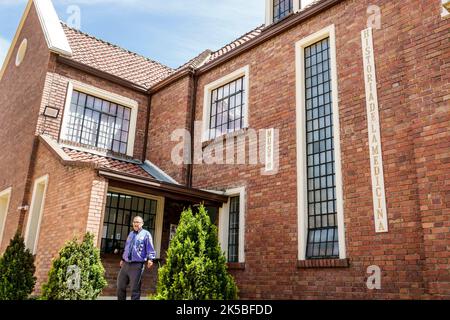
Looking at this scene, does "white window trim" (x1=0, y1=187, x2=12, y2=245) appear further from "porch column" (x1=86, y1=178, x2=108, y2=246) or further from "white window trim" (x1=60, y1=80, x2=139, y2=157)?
"porch column" (x1=86, y1=178, x2=108, y2=246)

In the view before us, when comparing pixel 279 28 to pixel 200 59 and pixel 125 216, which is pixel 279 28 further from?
pixel 125 216

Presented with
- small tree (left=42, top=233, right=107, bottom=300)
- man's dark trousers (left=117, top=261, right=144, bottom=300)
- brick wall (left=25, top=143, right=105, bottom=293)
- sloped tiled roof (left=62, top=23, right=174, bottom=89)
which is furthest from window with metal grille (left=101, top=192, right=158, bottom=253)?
sloped tiled roof (left=62, top=23, right=174, bottom=89)

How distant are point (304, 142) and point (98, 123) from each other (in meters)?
7.69

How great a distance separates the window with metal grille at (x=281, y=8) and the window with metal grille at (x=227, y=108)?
2.18 metres

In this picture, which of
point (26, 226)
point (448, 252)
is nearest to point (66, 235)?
point (26, 226)

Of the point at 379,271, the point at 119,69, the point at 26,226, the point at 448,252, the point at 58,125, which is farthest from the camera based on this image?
the point at 119,69

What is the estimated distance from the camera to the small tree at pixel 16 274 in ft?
29.8

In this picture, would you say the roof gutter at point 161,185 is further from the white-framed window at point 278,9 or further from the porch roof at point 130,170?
the white-framed window at point 278,9

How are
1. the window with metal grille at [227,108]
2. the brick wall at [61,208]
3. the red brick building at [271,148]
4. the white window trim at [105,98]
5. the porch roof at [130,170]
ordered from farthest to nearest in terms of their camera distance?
the white window trim at [105,98], the window with metal grille at [227,108], the porch roof at [130,170], the brick wall at [61,208], the red brick building at [271,148]

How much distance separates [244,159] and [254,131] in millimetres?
789

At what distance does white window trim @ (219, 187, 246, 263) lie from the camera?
10.1m

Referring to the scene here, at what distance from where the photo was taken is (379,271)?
7383 mm

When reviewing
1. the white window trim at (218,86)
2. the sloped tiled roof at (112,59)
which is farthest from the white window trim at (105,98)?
the white window trim at (218,86)
